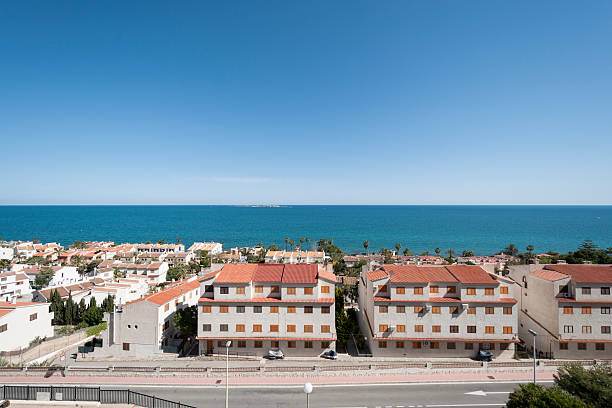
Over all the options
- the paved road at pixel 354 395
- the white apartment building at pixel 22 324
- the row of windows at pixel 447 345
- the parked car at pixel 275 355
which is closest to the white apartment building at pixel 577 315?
the row of windows at pixel 447 345

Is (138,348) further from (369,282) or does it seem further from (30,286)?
(30,286)

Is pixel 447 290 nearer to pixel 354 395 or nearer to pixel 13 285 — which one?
pixel 354 395

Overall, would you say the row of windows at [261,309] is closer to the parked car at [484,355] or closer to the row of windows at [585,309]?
the parked car at [484,355]

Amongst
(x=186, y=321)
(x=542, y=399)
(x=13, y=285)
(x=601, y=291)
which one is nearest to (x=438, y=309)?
(x=542, y=399)

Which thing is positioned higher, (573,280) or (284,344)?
(573,280)

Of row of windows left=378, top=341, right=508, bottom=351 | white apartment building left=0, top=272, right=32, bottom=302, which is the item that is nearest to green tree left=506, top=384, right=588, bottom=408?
row of windows left=378, top=341, right=508, bottom=351

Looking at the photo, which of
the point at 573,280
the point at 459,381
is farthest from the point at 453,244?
the point at 459,381

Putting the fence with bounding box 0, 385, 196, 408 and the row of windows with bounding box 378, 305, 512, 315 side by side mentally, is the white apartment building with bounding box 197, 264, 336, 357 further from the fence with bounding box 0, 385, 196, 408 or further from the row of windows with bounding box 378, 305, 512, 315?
the fence with bounding box 0, 385, 196, 408
